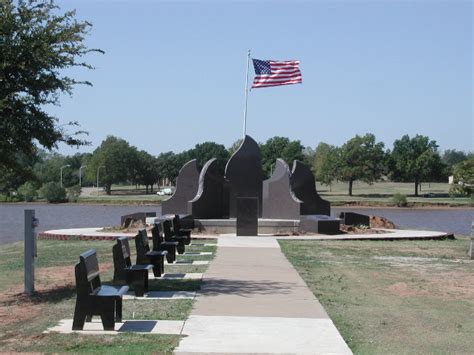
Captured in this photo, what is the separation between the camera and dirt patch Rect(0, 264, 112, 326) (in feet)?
33.6

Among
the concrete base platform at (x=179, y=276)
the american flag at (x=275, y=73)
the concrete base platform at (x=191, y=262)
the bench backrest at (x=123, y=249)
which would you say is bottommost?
the concrete base platform at (x=191, y=262)

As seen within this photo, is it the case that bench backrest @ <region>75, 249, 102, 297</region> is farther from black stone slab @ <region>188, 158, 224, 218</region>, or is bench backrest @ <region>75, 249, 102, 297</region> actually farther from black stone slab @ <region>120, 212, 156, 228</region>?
black stone slab @ <region>188, 158, 224, 218</region>

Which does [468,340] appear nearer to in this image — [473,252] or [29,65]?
[29,65]

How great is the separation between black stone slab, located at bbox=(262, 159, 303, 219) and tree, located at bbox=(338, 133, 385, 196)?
70150mm

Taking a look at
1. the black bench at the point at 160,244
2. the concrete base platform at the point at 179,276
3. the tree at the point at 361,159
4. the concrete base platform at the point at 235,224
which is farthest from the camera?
the tree at the point at 361,159

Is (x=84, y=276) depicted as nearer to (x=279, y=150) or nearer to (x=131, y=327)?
(x=131, y=327)

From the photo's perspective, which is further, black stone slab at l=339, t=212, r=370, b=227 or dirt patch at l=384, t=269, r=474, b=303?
black stone slab at l=339, t=212, r=370, b=227

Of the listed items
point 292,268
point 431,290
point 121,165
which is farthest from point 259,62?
point 121,165

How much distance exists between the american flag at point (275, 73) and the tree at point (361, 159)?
6710cm

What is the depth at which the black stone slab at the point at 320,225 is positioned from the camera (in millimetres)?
27922

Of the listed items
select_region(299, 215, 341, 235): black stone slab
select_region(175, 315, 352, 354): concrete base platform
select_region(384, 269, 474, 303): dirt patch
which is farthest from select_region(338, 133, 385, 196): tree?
select_region(175, 315, 352, 354): concrete base platform

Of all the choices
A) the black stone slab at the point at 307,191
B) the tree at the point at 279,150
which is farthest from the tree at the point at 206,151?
the black stone slab at the point at 307,191

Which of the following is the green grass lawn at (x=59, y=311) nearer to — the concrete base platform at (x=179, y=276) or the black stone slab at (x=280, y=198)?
the concrete base platform at (x=179, y=276)

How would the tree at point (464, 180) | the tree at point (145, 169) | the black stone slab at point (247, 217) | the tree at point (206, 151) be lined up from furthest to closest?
1. the tree at point (206, 151)
2. the tree at point (145, 169)
3. the black stone slab at point (247, 217)
4. the tree at point (464, 180)
